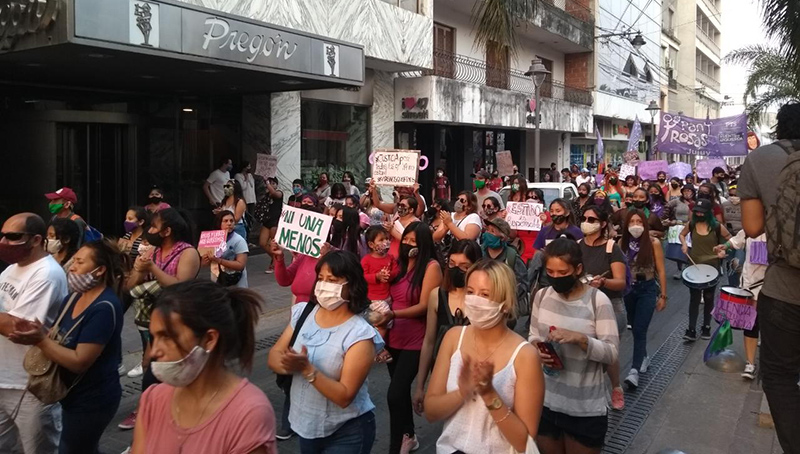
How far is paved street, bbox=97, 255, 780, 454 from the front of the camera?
16.3ft

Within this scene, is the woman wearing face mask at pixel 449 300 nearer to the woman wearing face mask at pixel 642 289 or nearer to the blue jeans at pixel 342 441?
the blue jeans at pixel 342 441

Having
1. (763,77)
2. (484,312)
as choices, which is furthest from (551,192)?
(763,77)

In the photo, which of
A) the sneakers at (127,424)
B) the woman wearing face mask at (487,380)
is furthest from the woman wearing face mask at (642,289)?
the sneakers at (127,424)

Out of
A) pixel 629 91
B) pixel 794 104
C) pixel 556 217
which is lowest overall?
pixel 556 217

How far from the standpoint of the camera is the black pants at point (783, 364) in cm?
344

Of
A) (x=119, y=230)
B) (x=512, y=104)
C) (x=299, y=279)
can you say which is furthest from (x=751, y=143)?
(x=299, y=279)

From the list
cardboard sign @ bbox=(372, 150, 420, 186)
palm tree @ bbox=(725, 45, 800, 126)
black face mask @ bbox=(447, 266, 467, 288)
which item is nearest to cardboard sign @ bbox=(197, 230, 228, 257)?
black face mask @ bbox=(447, 266, 467, 288)

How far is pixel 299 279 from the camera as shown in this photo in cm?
515

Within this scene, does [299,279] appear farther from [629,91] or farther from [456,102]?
[629,91]

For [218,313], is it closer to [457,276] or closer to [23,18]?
[457,276]

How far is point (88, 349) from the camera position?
3.38 meters

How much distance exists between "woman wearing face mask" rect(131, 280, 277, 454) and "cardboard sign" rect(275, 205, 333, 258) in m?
3.11

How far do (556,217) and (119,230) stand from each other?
9695mm

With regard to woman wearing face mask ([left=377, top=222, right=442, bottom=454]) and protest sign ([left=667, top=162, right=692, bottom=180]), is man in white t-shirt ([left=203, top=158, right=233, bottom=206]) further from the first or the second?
protest sign ([left=667, top=162, right=692, bottom=180])
